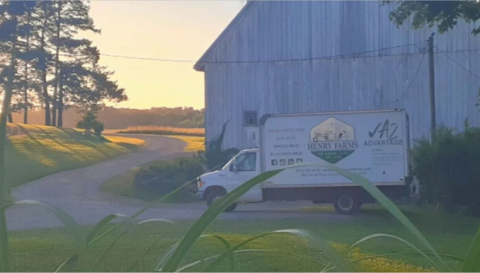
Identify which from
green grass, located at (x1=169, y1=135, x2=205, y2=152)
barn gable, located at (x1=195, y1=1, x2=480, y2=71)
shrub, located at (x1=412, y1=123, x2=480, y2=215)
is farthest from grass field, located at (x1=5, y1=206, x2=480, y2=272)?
green grass, located at (x1=169, y1=135, x2=205, y2=152)

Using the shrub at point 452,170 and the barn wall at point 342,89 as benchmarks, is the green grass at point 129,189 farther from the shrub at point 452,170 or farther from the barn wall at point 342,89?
the shrub at point 452,170

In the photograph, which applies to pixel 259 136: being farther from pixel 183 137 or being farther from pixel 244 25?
pixel 183 137

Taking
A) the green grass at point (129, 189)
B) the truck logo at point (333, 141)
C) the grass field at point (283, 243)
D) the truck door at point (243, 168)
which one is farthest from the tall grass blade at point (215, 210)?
the green grass at point (129, 189)

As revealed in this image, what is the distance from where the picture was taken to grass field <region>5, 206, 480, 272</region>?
710 centimetres

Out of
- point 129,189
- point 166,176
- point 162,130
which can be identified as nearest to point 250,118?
point 166,176

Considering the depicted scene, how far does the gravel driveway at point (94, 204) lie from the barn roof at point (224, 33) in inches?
248

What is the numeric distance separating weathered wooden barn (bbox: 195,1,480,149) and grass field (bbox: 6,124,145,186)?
8563 millimetres

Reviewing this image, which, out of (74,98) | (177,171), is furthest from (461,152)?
(74,98)

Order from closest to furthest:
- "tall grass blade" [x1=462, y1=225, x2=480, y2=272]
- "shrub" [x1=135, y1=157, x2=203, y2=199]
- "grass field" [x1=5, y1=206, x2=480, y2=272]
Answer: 1. "tall grass blade" [x1=462, y1=225, x2=480, y2=272]
2. "grass field" [x1=5, y1=206, x2=480, y2=272]
3. "shrub" [x1=135, y1=157, x2=203, y2=199]

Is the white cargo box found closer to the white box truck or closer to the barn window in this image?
the white box truck

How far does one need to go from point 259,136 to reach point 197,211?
302cm

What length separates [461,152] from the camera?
16.9 metres

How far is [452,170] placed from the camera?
16984mm

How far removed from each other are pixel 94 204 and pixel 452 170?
11341 mm
